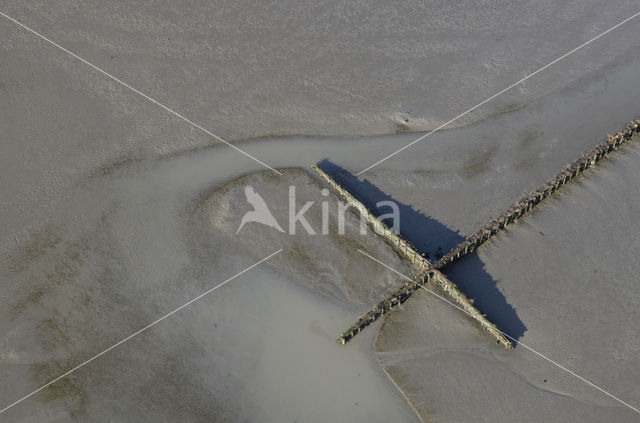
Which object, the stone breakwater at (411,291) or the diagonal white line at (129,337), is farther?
the stone breakwater at (411,291)

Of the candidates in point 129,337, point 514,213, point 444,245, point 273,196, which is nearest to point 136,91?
point 273,196

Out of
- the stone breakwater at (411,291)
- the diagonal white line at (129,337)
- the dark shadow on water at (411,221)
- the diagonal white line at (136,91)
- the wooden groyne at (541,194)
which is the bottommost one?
the diagonal white line at (129,337)

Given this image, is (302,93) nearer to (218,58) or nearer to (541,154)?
(218,58)

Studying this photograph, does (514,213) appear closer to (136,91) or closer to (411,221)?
(411,221)

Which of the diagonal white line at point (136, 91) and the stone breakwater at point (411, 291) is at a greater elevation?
the stone breakwater at point (411, 291)

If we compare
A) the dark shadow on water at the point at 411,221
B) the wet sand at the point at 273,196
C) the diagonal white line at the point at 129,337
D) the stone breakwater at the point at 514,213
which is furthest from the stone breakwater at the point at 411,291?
the diagonal white line at the point at 129,337

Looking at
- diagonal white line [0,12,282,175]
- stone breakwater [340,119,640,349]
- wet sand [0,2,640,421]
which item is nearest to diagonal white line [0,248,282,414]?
wet sand [0,2,640,421]

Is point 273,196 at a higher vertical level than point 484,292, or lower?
lower

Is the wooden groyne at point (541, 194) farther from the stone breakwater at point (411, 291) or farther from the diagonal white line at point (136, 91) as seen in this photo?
the diagonal white line at point (136, 91)

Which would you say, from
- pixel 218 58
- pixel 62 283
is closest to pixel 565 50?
pixel 218 58
